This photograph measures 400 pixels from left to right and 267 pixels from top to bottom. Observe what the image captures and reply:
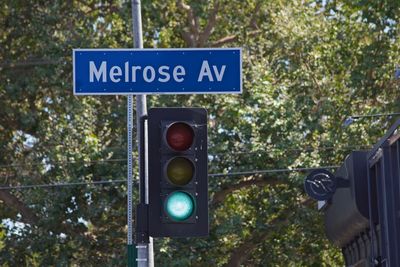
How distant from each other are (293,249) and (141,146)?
1891 centimetres

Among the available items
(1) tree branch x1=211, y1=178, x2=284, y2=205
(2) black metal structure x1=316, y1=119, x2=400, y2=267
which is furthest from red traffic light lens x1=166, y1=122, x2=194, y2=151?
(1) tree branch x1=211, y1=178, x2=284, y2=205

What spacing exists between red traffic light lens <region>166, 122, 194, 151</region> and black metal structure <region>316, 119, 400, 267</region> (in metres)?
2.20

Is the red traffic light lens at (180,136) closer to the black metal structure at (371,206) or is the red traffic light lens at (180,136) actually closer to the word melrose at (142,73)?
the word melrose at (142,73)

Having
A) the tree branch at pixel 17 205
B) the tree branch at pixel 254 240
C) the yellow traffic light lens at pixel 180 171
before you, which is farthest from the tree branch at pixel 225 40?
the yellow traffic light lens at pixel 180 171

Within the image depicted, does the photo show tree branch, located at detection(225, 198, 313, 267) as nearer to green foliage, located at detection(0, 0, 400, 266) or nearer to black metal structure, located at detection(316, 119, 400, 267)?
green foliage, located at detection(0, 0, 400, 266)

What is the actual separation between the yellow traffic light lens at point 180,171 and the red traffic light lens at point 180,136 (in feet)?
0.32

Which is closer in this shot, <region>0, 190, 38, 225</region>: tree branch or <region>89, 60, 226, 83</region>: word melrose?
<region>89, 60, 226, 83</region>: word melrose

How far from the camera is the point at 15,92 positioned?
2669cm

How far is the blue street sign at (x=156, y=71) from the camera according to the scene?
9.31 meters

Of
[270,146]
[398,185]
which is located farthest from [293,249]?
[398,185]

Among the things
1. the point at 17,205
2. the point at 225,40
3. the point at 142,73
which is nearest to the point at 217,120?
the point at 225,40

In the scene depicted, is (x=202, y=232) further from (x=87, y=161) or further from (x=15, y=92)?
(x=15, y=92)

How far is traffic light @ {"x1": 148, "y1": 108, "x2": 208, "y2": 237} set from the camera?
28.4 feet

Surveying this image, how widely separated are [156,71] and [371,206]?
285 cm
